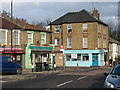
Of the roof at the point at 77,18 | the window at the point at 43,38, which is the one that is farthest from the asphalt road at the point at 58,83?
the roof at the point at 77,18

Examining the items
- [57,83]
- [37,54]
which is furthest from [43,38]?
[57,83]

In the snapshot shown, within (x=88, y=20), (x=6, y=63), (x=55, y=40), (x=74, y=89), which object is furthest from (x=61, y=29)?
(x=74, y=89)

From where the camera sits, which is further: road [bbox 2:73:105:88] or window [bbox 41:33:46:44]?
window [bbox 41:33:46:44]

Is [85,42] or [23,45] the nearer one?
[23,45]

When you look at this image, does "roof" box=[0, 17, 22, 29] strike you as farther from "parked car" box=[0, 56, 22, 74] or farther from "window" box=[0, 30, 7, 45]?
"parked car" box=[0, 56, 22, 74]

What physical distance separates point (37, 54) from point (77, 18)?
1708cm

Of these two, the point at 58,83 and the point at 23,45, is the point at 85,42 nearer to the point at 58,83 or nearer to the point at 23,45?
the point at 23,45

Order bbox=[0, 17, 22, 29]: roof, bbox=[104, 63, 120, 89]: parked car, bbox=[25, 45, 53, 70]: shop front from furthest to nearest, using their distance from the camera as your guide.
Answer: bbox=[25, 45, 53, 70]: shop front < bbox=[0, 17, 22, 29]: roof < bbox=[104, 63, 120, 89]: parked car

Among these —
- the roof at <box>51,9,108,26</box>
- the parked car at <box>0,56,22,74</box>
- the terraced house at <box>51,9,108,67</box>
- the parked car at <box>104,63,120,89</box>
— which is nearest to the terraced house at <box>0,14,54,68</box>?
the parked car at <box>0,56,22,74</box>

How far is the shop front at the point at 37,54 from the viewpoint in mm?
34750

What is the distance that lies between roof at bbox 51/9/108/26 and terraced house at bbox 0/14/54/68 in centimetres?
1322

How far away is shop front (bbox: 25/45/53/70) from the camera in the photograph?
34.8 meters

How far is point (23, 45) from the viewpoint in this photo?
116ft

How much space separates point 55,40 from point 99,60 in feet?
35.4
